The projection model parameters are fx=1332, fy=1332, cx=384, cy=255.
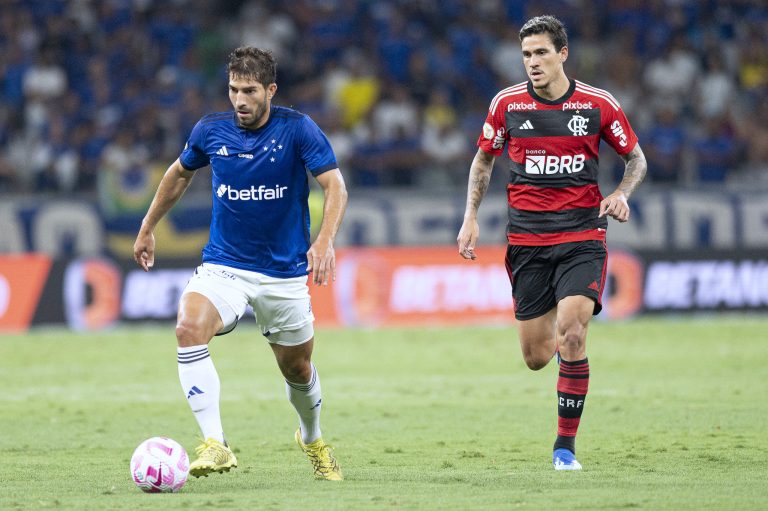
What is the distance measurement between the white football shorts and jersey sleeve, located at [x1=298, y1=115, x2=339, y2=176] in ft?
2.24

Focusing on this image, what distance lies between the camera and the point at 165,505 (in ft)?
21.9

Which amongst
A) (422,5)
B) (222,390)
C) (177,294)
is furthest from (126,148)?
(222,390)

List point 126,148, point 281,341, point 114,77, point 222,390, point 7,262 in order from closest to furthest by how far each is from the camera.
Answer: point 281,341 → point 222,390 → point 7,262 → point 126,148 → point 114,77

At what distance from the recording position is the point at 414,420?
35.5ft

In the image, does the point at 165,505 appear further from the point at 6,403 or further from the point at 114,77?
the point at 114,77

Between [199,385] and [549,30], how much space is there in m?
3.08

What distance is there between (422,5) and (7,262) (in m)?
10.2

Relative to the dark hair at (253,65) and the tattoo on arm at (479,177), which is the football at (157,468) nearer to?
the dark hair at (253,65)

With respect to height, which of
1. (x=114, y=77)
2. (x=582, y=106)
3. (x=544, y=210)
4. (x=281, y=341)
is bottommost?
(x=281, y=341)

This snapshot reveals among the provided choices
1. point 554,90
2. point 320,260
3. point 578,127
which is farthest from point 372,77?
point 320,260

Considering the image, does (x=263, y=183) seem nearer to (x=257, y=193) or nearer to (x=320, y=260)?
(x=257, y=193)

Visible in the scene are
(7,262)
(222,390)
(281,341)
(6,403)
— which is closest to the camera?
(281,341)

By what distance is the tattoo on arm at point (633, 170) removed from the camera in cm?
838

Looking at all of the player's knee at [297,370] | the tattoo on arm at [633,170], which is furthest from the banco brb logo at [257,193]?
the tattoo on arm at [633,170]
